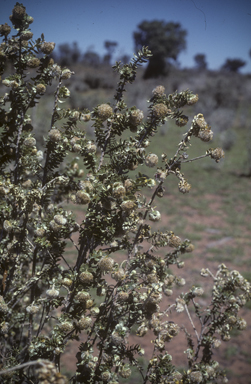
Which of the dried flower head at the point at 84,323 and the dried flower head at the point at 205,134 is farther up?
the dried flower head at the point at 205,134

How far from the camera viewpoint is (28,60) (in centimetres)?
146

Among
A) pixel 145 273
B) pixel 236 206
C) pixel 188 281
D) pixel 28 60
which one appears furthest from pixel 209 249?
pixel 28 60

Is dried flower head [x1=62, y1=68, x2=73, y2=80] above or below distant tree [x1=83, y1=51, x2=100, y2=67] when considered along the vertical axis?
below

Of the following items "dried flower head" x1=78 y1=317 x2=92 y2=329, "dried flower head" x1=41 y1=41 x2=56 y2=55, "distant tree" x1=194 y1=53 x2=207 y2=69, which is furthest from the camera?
"distant tree" x1=194 y1=53 x2=207 y2=69

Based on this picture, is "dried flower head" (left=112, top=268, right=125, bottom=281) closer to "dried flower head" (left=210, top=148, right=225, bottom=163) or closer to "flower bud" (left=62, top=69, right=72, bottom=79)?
"dried flower head" (left=210, top=148, right=225, bottom=163)

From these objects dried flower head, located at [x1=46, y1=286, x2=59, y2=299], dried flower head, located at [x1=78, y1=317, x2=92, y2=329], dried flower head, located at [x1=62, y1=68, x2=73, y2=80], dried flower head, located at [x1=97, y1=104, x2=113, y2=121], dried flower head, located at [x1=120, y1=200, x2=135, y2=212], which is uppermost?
dried flower head, located at [x1=62, y1=68, x2=73, y2=80]

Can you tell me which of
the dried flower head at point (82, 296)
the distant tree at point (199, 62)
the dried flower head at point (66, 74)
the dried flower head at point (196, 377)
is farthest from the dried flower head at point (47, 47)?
the distant tree at point (199, 62)

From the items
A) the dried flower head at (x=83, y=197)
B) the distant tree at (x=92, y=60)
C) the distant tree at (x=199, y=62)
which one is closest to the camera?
the dried flower head at (x=83, y=197)

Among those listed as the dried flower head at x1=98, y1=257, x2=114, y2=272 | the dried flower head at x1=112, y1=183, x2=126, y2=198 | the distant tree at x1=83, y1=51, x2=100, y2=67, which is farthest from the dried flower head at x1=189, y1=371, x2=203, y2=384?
the distant tree at x1=83, y1=51, x2=100, y2=67

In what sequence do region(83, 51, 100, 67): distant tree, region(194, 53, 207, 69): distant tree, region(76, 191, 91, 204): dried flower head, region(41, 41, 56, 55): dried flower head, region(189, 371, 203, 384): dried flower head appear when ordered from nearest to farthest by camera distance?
region(76, 191, 91, 204): dried flower head → region(41, 41, 56, 55): dried flower head → region(189, 371, 203, 384): dried flower head → region(83, 51, 100, 67): distant tree → region(194, 53, 207, 69): distant tree

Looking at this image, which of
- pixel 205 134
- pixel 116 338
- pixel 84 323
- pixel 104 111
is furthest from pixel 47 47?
pixel 116 338

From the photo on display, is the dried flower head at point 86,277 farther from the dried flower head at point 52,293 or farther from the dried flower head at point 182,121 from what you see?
the dried flower head at point 182,121

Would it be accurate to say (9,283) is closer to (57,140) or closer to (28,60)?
(57,140)

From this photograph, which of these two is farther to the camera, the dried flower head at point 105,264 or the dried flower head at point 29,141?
the dried flower head at point 29,141
